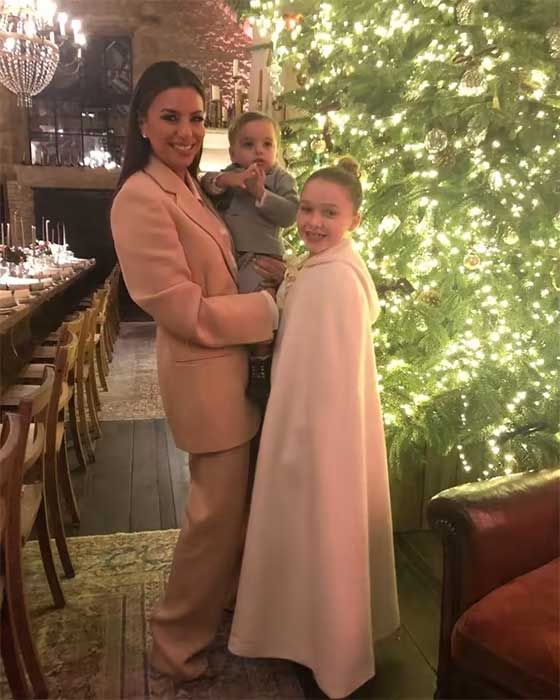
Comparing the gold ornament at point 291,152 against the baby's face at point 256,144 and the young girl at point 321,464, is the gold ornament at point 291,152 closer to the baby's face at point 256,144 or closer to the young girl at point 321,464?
the baby's face at point 256,144

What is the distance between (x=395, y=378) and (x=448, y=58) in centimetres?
116

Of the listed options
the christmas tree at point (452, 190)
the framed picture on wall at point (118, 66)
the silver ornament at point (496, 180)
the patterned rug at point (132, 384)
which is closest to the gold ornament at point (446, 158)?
the christmas tree at point (452, 190)

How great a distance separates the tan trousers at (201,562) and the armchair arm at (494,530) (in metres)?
0.60

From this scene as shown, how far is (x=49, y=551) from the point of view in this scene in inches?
94.8

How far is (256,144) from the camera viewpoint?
2.00 metres

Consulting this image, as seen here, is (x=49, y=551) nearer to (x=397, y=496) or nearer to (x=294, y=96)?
(x=397, y=496)

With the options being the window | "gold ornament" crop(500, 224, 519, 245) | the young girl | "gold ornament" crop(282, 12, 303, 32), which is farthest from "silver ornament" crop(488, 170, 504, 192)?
the window

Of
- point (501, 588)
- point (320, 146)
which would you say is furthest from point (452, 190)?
point (501, 588)

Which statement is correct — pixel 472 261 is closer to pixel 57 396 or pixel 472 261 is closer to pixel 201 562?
pixel 201 562

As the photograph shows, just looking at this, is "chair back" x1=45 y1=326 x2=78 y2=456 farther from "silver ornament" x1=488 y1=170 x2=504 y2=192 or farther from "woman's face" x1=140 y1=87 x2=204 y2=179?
"silver ornament" x1=488 y1=170 x2=504 y2=192

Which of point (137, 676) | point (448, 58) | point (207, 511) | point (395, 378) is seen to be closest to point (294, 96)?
point (448, 58)

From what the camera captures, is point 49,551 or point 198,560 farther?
point 49,551

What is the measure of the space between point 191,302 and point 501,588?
1.13 m

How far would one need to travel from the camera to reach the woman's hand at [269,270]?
1.94m
